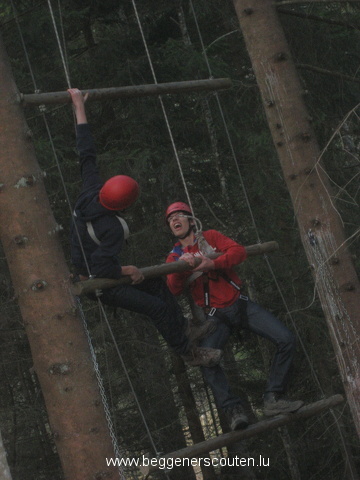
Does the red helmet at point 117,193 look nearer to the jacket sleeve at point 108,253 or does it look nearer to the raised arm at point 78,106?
the jacket sleeve at point 108,253

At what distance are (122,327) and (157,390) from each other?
986 millimetres

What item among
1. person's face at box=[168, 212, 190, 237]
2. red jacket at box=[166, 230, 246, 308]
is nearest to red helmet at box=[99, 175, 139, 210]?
person's face at box=[168, 212, 190, 237]

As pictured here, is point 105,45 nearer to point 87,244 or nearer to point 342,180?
point 342,180

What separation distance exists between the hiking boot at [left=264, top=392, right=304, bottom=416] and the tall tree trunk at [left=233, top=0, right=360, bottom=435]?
1344 millimetres

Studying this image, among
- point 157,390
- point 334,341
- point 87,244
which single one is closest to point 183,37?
point 157,390

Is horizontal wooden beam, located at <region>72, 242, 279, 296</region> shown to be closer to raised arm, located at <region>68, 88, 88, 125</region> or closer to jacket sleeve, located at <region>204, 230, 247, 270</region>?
jacket sleeve, located at <region>204, 230, 247, 270</region>

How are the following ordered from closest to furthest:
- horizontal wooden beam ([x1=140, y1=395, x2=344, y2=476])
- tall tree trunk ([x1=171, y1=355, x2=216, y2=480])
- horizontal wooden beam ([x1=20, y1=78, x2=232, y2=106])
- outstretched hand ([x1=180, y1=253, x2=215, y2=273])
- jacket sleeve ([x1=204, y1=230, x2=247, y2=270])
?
1. horizontal wooden beam ([x1=140, y1=395, x2=344, y2=476])
2. horizontal wooden beam ([x1=20, y1=78, x2=232, y2=106])
3. outstretched hand ([x1=180, y1=253, x2=215, y2=273])
4. jacket sleeve ([x1=204, y1=230, x2=247, y2=270])
5. tall tree trunk ([x1=171, y1=355, x2=216, y2=480])

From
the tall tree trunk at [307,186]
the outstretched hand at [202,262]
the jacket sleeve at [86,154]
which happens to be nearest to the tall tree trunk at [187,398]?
the tall tree trunk at [307,186]

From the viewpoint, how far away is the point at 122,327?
11.0 m

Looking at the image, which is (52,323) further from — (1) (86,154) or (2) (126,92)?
(2) (126,92)

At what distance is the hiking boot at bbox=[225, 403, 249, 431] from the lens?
19.2ft

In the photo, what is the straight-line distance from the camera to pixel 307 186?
7414 millimetres

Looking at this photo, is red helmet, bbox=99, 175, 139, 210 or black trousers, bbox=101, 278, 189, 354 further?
black trousers, bbox=101, 278, 189, 354

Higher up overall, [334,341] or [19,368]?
[19,368]
